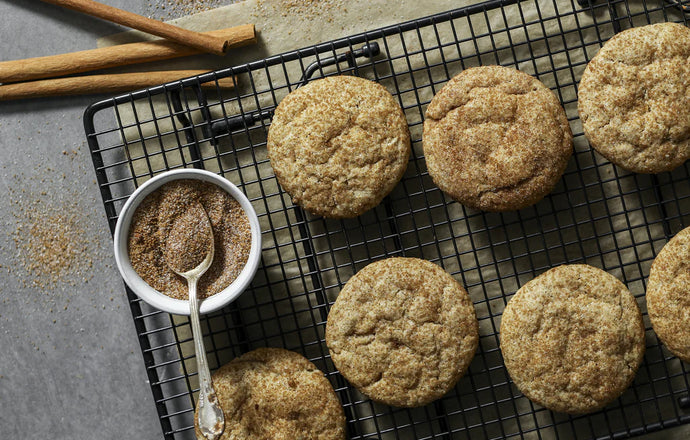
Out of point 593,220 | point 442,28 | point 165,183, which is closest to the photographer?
point 165,183

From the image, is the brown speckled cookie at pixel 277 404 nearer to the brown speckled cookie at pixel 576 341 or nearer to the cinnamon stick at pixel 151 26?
the brown speckled cookie at pixel 576 341

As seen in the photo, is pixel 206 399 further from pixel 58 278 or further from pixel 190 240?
pixel 58 278

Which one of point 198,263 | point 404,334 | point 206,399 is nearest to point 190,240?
point 198,263

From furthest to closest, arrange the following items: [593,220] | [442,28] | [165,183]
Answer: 1. [442,28]
2. [593,220]
3. [165,183]

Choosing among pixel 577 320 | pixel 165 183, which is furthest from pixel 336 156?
pixel 577 320

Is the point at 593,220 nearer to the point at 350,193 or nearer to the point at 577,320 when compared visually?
the point at 577,320
